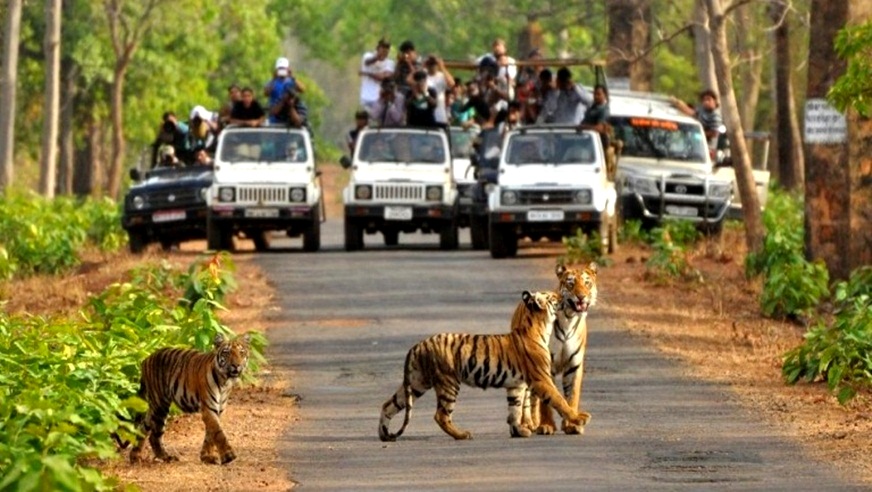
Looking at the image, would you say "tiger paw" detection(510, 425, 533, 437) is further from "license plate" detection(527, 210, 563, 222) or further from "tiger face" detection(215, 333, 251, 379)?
"license plate" detection(527, 210, 563, 222)

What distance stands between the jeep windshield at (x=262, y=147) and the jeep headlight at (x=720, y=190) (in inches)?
228

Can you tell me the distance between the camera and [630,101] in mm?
37844

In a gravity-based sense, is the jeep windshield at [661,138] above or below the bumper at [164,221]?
above

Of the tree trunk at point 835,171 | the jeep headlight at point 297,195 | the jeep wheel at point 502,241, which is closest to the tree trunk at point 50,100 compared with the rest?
the jeep headlight at point 297,195

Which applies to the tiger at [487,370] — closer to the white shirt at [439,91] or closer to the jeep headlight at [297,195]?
the jeep headlight at [297,195]

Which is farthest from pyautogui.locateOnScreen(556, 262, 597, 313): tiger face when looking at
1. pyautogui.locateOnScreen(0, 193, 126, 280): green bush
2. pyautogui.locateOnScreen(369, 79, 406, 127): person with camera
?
pyautogui.locateOnScreen(369, 79, 406, 127): person with camera

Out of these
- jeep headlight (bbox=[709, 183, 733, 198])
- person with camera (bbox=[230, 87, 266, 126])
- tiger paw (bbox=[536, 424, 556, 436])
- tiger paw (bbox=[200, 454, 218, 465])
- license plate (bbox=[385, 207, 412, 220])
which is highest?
person with camera (bbox=[230, 87, 266, 126])

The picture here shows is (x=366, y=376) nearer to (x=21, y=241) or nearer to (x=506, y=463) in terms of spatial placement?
(x=506, y=463)

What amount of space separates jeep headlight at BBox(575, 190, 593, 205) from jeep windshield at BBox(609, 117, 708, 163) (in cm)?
422

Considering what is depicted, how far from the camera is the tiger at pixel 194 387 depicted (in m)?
14.1

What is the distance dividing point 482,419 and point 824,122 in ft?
28.0

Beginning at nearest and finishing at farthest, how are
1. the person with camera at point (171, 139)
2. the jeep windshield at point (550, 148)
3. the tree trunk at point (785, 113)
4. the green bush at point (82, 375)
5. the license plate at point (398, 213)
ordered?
the green bush at point (82, 375) < the jeep windshield at point (550, 148) < the license plate at point (398, 213) < the person with camera at point (171, 139) < the tree trunk at point (785, 113)

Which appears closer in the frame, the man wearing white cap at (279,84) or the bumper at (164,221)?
the bumper at (164,221)

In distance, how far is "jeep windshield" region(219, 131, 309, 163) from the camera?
34.9 meters
